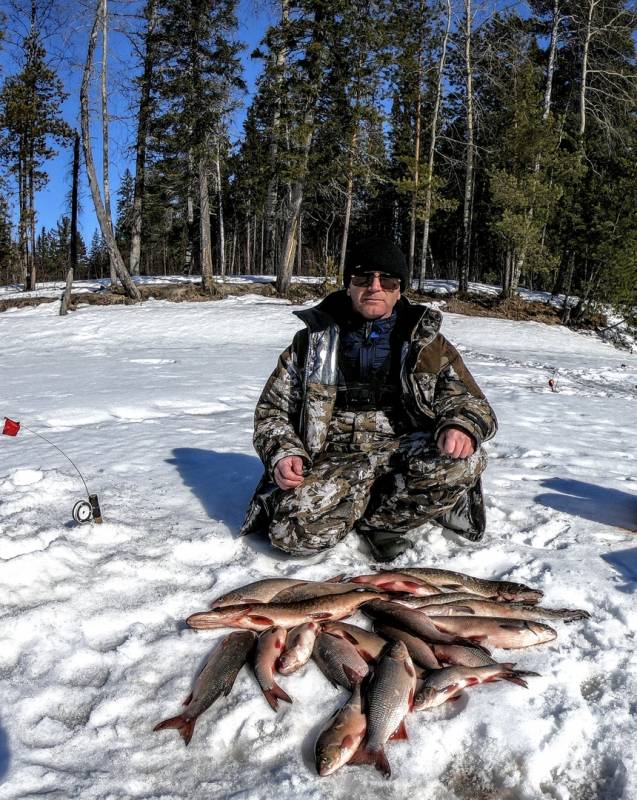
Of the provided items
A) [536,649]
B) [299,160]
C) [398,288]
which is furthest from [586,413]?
[299,160]

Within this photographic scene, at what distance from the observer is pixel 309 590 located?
280cm

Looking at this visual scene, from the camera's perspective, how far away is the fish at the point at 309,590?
278 centimetres

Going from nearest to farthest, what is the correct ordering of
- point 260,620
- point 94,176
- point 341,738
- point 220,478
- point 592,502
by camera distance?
point 341,738 → point 260,620 → point 592,502 → point 220,478 → point 94,176

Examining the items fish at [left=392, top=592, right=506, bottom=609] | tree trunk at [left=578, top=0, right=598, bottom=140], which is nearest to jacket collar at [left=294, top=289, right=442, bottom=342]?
fish at [left=392, top=592, right=506, bottom=609]

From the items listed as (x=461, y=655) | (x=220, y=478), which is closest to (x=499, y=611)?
(x=461, y=655)

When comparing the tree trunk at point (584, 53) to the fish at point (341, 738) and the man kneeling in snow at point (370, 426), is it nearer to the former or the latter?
the man kneeling in snow at point (370, 426)

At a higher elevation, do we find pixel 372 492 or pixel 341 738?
pixel 372 492

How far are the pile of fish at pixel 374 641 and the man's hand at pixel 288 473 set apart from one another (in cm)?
56

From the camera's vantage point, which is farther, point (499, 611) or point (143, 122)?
point (143, 122)

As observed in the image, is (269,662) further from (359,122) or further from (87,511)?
(359,122)

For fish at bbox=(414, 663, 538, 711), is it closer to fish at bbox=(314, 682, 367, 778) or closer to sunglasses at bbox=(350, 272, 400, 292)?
fish at bbox=(314, 682, 367, 778)

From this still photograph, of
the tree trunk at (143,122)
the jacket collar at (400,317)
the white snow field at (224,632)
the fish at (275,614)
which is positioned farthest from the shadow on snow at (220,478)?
the tree trunk at (143,122)

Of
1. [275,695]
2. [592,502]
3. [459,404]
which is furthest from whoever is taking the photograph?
[592,502]

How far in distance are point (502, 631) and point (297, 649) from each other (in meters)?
0.86
